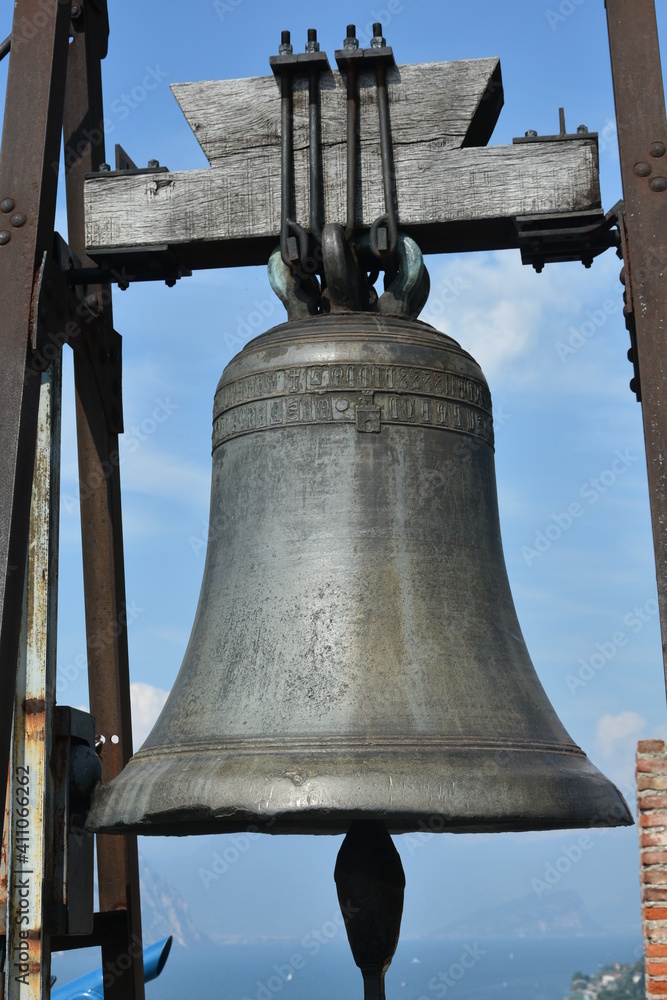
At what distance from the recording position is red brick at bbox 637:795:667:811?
18.9 ft

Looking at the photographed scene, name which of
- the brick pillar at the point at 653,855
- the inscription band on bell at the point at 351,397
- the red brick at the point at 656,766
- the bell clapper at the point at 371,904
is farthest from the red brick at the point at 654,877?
the inscription band on bell at the point at 351,397

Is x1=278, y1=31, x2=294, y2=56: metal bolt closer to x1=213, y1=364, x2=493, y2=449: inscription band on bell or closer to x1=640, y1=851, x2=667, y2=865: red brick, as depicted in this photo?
x1=213, y1=364, x2=493, y2=449: inscription band on bell

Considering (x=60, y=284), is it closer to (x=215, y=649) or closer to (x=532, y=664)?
(x=215, y=649)

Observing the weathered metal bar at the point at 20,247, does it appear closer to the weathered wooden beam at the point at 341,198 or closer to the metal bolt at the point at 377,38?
the weathered wooden beam at the point at 341,198

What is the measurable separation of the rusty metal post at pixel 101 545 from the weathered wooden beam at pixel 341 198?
0.48m

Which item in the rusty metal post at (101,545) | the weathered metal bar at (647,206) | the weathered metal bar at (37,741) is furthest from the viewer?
the rusty metal post at (101,545)

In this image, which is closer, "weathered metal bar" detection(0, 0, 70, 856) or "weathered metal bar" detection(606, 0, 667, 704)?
"weathered metal bar" detection(606, 0, 667, 704)

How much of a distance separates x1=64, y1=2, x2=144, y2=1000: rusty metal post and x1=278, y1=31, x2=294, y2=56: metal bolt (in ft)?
3.08

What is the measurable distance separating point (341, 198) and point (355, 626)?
1191mm

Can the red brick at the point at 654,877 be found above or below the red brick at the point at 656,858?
below

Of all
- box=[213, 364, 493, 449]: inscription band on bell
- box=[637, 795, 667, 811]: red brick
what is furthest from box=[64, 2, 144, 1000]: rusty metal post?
box=[637, 795, 667, 811]: red brick

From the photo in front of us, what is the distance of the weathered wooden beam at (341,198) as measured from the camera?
11.2ft

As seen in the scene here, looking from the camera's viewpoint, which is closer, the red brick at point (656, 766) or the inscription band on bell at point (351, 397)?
the inscription band on bell at point (351, 397)

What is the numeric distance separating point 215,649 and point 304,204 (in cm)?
122
